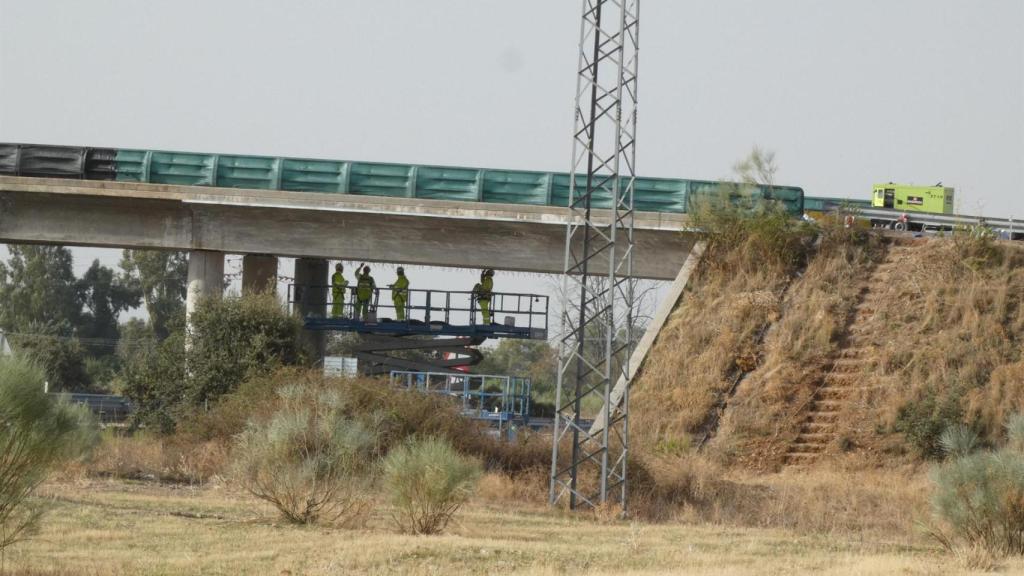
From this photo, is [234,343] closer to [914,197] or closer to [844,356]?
[844,356]

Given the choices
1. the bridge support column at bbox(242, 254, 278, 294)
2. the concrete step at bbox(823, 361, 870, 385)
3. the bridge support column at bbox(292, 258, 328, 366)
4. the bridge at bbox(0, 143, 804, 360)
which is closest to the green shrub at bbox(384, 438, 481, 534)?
the concrete step at bbox(823, 361, 870, 385)

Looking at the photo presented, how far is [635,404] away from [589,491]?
8.01 meters

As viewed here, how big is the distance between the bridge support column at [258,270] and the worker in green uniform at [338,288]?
1709 millimetres

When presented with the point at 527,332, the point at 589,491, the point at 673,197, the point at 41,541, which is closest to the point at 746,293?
the point at 673,197

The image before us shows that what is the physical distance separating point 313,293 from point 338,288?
252 centimetres

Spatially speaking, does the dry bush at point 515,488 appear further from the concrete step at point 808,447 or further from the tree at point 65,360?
the tree at point 65,360

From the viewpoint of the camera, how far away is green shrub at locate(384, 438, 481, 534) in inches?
757

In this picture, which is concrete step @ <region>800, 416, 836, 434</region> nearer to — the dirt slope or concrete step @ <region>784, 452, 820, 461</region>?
A: the dirt slope

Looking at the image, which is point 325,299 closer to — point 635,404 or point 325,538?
point 635,404

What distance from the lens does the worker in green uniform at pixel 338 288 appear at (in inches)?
1565

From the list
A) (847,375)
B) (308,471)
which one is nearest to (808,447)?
(847,375)

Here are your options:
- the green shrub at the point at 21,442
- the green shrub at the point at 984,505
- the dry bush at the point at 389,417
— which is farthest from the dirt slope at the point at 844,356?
the green shrub at the point at 21,442

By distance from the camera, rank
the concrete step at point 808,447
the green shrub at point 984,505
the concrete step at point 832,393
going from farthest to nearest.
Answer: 1. the concrete step at point 832,393
2. the concrete step at point 808,447
3. the green shrub at point 984,505

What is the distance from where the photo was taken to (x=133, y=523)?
60.7ft
